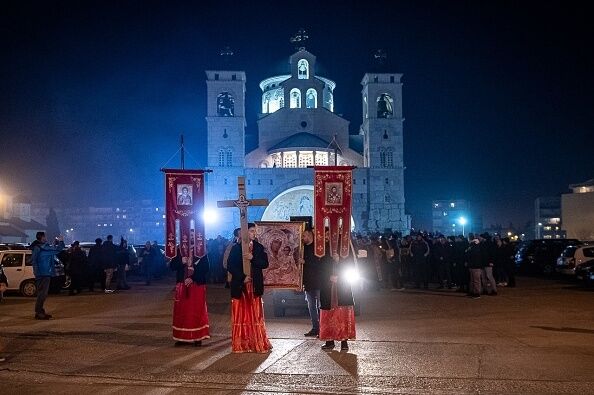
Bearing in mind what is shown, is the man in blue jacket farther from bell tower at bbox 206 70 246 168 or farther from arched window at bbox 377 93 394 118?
arched window at bbox 377 93 394 118

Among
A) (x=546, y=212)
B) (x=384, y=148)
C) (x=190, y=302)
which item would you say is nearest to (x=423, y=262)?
(x=190, y=302)

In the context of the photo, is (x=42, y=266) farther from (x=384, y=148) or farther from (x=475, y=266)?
(x=384, y=148)

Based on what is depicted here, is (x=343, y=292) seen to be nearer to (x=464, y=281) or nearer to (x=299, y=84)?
(x=464, y=281)

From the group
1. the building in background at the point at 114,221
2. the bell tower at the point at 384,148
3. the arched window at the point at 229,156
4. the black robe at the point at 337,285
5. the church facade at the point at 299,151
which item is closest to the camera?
the black robe at the point at 337,285

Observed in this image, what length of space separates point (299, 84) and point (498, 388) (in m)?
64.1

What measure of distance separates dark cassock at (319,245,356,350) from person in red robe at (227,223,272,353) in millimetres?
890

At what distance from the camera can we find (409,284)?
2247 cm

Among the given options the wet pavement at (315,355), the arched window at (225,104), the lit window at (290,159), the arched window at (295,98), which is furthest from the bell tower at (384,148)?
the wet pavement at (315,355)

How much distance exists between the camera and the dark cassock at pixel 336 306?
9.25 metres

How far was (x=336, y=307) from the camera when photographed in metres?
9.45

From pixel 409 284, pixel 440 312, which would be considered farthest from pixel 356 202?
pixel 440 312

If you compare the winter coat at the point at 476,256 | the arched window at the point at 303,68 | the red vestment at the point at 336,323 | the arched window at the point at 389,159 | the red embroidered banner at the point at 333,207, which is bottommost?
the red vestment at the point at 336,323

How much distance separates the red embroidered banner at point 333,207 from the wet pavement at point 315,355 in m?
1.56

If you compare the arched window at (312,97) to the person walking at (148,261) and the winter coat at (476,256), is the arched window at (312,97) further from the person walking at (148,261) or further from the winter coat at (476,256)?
the winter coat at (476,256)
